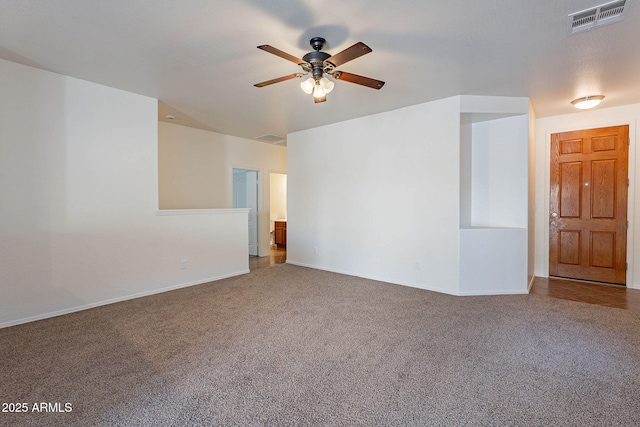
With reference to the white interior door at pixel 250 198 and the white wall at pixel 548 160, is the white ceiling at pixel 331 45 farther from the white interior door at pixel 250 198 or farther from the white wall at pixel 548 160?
the white interior door at pixel 250 198

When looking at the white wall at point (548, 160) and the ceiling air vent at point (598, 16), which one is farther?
the white wall at point (548, 160)

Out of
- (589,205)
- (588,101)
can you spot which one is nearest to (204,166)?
(588,101)

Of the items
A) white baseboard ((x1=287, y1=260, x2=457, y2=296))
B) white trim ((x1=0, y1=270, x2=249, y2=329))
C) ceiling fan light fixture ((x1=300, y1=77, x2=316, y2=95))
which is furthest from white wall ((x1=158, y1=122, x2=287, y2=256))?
ceiling fan light fixture ((x1=300, y1=77, x2=316, y2=95))

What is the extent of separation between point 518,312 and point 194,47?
4343 mm

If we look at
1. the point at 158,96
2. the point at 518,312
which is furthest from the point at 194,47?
the point at 518,312

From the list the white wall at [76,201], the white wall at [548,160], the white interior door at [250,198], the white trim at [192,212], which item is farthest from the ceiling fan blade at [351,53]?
the white interior door at [250,198]

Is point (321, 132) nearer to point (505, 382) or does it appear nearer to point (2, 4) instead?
point (2, 4)

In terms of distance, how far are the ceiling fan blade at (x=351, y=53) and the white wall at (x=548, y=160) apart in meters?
4.38

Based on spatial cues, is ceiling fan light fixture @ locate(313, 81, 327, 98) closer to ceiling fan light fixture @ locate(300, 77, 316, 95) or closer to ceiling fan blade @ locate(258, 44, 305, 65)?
ceiling fan light fixture @ locate(300, 77, 316, 95)

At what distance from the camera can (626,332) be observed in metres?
2.80

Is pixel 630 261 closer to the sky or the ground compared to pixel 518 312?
closer to the sky

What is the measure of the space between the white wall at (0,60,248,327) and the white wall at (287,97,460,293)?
91.5 inches

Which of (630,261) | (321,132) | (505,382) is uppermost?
(321,132)

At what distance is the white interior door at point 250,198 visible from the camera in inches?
273
